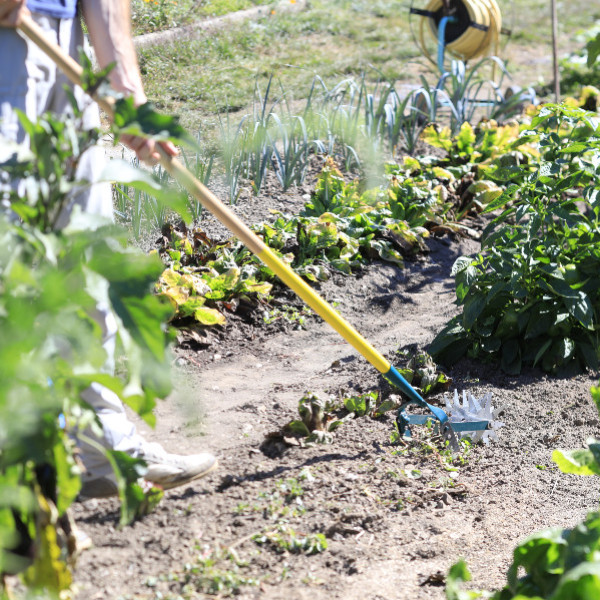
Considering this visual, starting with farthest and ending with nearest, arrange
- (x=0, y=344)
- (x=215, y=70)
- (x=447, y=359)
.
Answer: (x=215, y=70)
(x=447, y=359)
(x=0, y=344)

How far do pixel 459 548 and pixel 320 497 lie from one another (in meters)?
0.40

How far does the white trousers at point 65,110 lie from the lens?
1869 millimetres

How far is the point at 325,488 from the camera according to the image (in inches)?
91.4

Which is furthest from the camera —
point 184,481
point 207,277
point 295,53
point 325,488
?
point 295,53

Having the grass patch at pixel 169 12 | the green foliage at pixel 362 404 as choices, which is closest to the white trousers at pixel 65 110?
the green foliage at pixel 362 404

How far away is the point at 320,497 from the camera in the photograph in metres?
2.28

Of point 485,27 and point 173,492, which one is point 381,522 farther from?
point 485,27

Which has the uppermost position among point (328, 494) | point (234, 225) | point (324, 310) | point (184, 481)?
point (234, 225)

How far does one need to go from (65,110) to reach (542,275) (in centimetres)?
178

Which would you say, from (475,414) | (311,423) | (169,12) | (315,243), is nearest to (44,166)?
(311,423)

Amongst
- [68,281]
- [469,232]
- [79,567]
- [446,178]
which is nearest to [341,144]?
[446,178]

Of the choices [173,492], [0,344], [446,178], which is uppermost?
[0,344]

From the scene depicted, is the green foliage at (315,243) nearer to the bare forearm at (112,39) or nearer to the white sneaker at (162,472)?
the white sneaker at (162,472)

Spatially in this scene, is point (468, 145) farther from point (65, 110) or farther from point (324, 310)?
point (65, 110)
